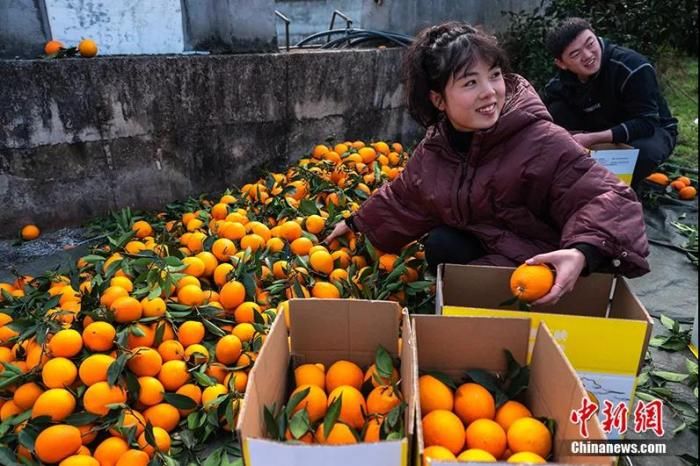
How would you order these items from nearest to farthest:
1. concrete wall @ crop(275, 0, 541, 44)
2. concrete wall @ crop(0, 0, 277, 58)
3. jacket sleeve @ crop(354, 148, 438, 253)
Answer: jacket sleeve @ crop(354, 148, 438, 253)
concrete wall @ crop(0, 0, 277, 58)
concrete wall @ crop(275, 0, 541, 44)

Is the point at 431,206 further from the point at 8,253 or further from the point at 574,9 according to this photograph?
the point at 574,9

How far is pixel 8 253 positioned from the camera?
2834 millimetres

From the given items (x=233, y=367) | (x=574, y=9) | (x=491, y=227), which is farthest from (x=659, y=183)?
(x=233, y=367)

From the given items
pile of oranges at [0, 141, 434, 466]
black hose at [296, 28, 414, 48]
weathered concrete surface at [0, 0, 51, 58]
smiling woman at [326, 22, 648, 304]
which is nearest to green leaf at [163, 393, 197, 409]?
pile of oranges at [0, 141, 434, 466]

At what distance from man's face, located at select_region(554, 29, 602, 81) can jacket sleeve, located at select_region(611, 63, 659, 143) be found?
0.23m

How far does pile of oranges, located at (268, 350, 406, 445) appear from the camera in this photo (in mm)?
1260

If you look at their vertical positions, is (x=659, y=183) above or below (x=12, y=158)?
below

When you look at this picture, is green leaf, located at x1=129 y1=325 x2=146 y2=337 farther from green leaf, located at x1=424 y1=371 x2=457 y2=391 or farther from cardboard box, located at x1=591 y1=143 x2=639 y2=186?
cardboard box, located at x1=591 y1=143 x2=639 y2=186

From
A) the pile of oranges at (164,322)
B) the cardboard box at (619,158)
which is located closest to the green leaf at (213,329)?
the pile of oranges at (164,322)

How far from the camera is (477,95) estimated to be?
5.85 feet

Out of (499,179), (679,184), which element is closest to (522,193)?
(499,179)

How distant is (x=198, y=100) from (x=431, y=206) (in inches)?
71.4

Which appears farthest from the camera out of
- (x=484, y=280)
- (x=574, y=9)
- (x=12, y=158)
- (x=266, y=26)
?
(x=574, y=9)

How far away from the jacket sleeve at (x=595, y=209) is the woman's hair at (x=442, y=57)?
0.39 metres
